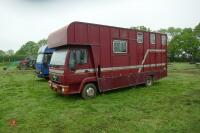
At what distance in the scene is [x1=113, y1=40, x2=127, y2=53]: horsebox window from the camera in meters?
10.4

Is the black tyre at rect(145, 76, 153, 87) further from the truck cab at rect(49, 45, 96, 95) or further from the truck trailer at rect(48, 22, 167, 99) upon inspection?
the truck cab at rect(49, 45, 96, 95)

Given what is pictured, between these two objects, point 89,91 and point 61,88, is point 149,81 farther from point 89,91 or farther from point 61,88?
point 61,88

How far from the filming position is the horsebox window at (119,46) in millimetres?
10429

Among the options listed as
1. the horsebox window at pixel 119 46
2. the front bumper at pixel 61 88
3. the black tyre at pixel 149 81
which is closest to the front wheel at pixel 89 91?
the front bumper at pixel 61 88

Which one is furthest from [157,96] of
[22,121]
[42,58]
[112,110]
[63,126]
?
[42,58]

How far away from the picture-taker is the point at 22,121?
21.7 feet

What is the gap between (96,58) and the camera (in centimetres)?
957

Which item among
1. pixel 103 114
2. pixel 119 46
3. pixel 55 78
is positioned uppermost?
pixel 119 46

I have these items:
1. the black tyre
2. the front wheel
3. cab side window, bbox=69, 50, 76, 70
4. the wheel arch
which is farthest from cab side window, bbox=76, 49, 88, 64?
the black tyre

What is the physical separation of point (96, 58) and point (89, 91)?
58.9 inches

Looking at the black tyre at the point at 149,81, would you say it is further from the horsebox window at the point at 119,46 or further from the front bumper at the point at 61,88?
the front bumper at the point at 61,88

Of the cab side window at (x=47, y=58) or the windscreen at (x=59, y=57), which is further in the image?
the cab side window at (x=47, y=58)

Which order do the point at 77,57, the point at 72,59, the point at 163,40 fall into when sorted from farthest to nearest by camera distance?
the point at 163,40 → the point at 77,57 → the point at 72,59

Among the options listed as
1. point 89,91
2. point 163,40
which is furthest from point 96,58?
point 163,40
